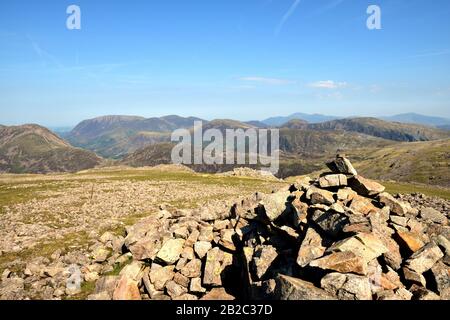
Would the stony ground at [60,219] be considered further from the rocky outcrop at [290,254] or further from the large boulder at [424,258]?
the large boulder at [424,258]

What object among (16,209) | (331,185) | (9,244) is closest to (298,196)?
(331,185)

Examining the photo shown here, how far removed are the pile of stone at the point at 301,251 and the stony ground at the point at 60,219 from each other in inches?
143

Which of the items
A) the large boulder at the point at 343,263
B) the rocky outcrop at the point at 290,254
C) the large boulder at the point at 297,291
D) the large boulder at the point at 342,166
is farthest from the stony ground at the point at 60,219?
the large boulder at the point at 342,166

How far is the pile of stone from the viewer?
14984 millimetres

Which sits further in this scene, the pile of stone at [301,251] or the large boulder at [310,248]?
the large boulder at [310,248]

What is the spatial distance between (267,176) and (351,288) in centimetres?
8843

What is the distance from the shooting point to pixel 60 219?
123ft

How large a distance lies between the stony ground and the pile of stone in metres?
3.62

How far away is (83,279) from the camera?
22.2 meters

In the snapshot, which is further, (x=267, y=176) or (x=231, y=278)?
(x=267, y=176)

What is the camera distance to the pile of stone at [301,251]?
15.0 m

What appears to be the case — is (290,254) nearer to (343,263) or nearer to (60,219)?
(343,263)

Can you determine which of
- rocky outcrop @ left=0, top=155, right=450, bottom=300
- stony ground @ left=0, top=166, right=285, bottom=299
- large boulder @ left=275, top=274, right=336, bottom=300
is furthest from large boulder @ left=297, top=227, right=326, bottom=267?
stony ground @ left=0, top=166, right=285, bottom=299
